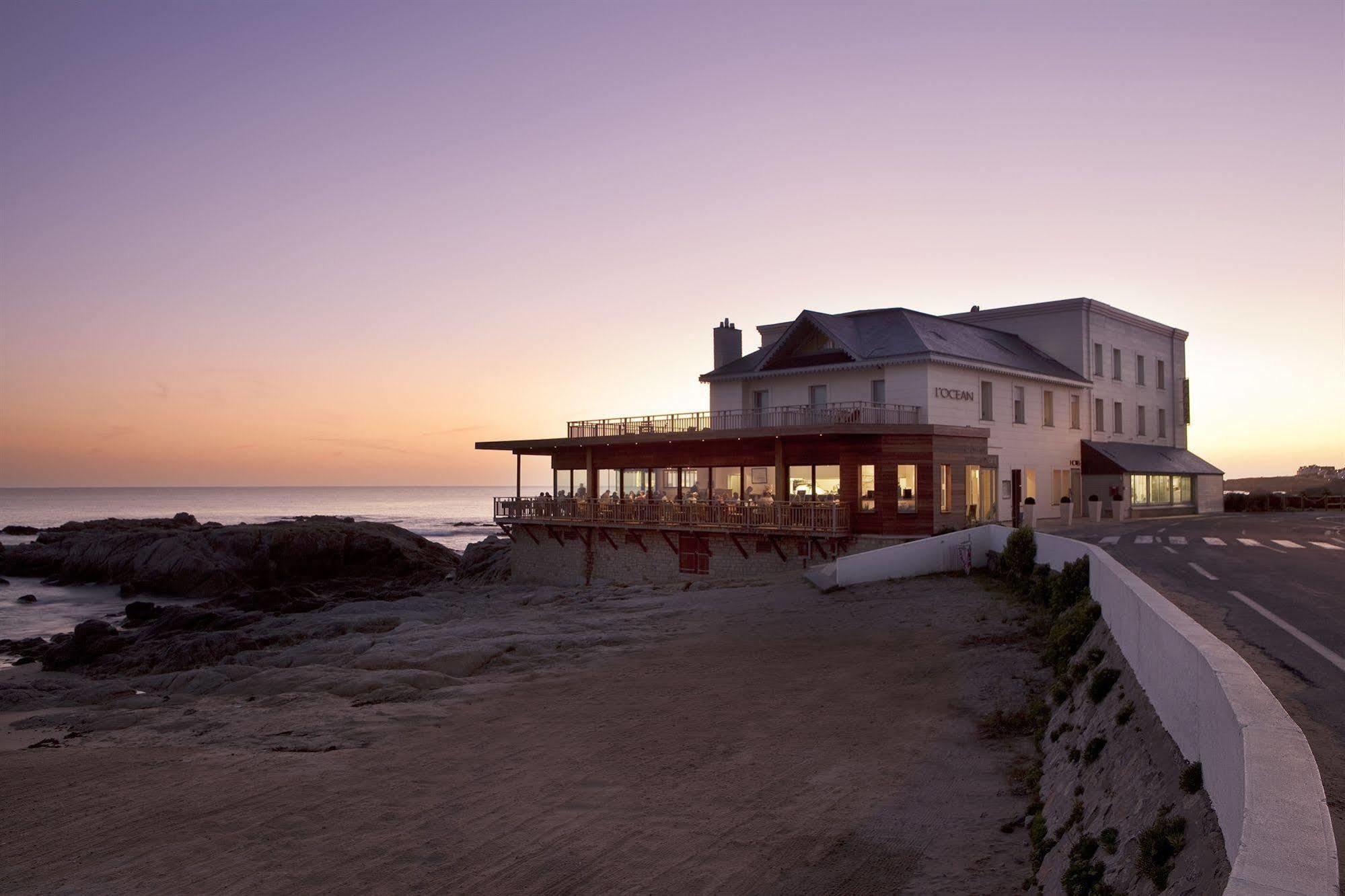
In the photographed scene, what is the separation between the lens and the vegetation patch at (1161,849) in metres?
5.71

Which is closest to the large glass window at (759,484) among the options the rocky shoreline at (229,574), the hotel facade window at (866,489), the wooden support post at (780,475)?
the wooden support post at (780,475)

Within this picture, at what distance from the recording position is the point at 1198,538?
1106 inches

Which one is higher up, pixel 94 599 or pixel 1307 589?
pixel 1307 589

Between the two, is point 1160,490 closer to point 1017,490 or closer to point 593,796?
point 1017,490

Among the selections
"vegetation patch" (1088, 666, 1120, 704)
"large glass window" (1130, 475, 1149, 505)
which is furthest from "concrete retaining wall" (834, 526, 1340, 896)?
"large glass window" (1130, 475, 1149, 505)

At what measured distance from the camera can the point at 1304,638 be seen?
11.2 metres

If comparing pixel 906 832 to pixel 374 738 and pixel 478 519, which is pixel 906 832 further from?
pixel 478 519

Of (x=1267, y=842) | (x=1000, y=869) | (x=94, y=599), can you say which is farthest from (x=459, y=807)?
(x=94, y=599)

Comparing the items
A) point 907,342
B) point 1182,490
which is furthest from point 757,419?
point 1182,490

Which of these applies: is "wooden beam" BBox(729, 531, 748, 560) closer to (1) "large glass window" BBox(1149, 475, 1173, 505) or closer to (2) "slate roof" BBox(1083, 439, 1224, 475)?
(2) "slate roof" BBox(1083, 439, 1224, 475)

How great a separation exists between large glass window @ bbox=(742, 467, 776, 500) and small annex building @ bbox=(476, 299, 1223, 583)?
0.33 ft

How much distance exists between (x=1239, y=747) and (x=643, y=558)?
31.6 metres

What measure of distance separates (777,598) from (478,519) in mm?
121703

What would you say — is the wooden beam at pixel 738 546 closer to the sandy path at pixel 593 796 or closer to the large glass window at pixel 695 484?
the large glass window at pixel 695 484
